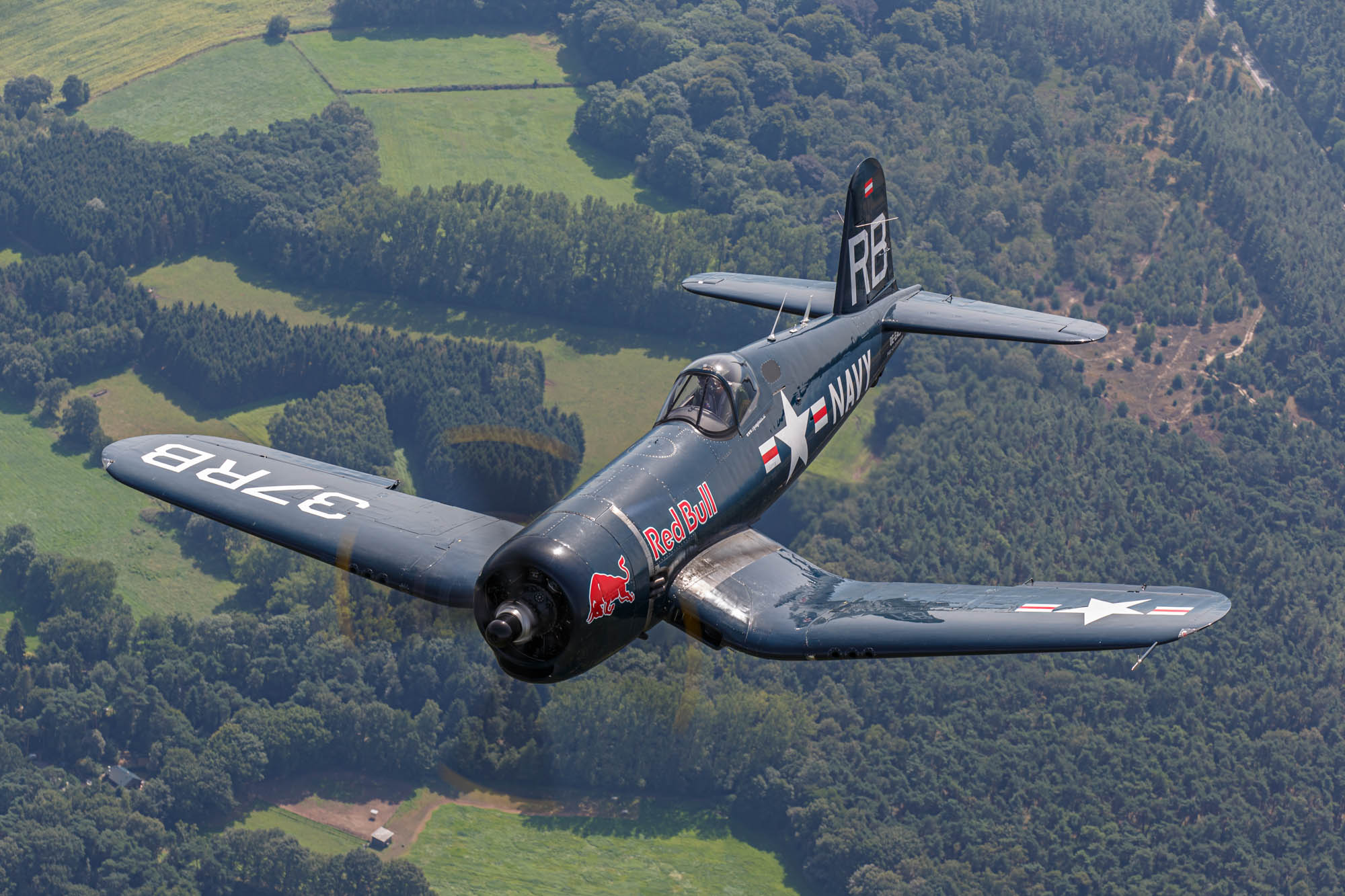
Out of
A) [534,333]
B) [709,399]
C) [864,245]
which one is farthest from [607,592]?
[534,333]

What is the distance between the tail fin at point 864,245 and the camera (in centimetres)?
4528

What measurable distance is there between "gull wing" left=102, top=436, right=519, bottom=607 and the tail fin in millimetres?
15103

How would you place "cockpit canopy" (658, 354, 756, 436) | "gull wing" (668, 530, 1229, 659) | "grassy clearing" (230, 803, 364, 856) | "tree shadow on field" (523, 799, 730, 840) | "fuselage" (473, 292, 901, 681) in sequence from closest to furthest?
1. "gull wing" (668, 530, 1229, 659)
2. "fuselage" (473, 292, 901, 681)
3. "cockpit canopy" (658, 354, 756, 436)
4. "tree shadow on field" (523, 799, 730, 840)
5. "grassy clearing" (230, 803, 364, 856)

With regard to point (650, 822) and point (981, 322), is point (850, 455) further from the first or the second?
point (981, 322)

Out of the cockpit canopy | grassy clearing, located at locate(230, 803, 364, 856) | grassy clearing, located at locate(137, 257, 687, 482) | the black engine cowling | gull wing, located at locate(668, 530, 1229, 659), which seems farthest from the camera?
grassy clearing, located at locate(137, 257, 687, 482)

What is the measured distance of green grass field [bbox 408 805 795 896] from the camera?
125250mm

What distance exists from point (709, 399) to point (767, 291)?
441 inches

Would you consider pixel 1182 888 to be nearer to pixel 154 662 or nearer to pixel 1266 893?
pixel 1266 893

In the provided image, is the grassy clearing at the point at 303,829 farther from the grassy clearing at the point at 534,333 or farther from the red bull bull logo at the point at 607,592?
the red bull bull logo at the point at 607,592

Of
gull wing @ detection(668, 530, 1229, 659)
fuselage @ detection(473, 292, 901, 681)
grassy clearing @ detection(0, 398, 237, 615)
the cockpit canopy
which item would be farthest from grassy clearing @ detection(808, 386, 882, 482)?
gull wing @ detection(668, 530, 1229, 659)

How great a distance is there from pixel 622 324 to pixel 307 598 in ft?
168

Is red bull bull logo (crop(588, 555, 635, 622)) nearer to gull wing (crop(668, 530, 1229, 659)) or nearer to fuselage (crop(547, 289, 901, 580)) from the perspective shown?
fuselage (crop(547, 289, 901, 580))

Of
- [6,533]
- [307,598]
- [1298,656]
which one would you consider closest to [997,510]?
[1298,656]

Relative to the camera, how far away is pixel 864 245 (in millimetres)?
46094
